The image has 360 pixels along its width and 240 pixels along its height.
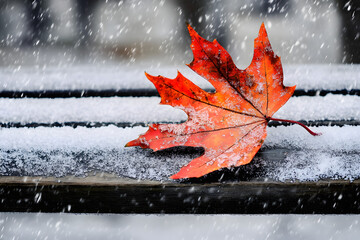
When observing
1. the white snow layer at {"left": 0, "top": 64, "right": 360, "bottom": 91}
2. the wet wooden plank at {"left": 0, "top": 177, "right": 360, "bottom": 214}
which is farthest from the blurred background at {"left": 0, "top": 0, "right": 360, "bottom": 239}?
the wet wooden plank at {"left": 0, "top": 177, "right": 360, "bottom": 214}

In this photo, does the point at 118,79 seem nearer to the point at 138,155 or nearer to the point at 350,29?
the point at 138,155

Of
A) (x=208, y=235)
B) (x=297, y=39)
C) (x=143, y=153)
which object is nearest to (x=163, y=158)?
(x=143, y=153)

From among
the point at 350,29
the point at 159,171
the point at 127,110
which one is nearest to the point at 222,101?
the point at 159,171

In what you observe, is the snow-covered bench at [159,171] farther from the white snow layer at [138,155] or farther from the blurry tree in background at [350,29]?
the blurry tree in background at [350,29]

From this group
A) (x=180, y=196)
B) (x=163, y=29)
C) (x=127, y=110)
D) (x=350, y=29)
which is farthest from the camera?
(x=163, y=29)

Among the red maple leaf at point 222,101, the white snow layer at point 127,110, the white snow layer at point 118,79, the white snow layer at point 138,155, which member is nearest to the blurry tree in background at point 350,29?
the white snow layer at point 118,79

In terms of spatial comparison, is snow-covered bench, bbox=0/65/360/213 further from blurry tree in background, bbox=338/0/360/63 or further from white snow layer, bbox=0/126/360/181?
blurry tree in background, bbox=338/0/360/63

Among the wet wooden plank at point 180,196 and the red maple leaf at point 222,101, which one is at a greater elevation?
the red maple leaf at point 222,101
